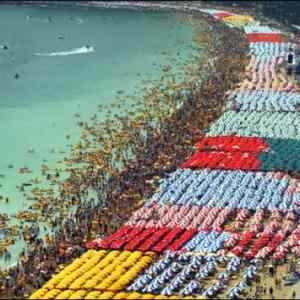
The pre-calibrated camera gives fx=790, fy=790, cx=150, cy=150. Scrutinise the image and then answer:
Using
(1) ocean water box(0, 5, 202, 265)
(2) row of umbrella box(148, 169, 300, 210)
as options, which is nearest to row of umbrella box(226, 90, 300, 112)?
(1) ocean water box(0, 5, 202, 265)

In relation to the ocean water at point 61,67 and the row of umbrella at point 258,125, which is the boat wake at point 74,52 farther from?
the row of umbrella at point 258,125

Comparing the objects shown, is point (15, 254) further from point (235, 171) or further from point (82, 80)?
point (82, 80)

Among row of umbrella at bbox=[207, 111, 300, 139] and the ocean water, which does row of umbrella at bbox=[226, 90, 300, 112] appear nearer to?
row of umbrella at bbox=[207, 111, 300, 139]

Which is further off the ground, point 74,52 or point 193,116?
point 193,116

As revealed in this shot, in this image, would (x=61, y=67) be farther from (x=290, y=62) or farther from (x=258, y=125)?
(x=258, y=125)

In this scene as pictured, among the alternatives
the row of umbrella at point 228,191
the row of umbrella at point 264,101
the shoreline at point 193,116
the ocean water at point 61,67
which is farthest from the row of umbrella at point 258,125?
the ocean water at point 61,67

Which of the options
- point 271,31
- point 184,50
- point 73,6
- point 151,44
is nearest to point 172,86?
point 184,50

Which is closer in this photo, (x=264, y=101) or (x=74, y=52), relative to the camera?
(x=264, y=101)

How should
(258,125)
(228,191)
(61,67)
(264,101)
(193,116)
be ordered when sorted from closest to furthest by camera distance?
(228,191) → (258,125) → (193,116) → (264,101) → (61,67)

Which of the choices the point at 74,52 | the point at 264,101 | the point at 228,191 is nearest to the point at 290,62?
the point at 264,101
